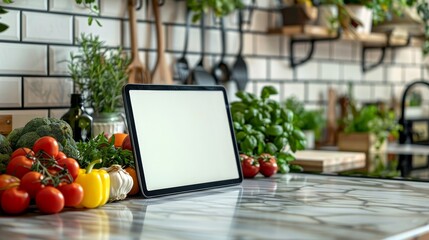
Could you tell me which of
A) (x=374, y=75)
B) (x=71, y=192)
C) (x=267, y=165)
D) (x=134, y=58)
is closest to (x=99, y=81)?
(x=134, y=58)

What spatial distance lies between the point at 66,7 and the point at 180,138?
1.68 feet

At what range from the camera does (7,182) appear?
135 cm

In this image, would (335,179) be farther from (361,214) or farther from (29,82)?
(29,82)

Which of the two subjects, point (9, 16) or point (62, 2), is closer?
point (9, 16)

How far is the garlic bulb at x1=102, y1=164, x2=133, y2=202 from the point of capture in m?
1.48

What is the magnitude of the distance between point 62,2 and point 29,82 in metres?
0.22

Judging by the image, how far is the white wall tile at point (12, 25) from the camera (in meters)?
1.80

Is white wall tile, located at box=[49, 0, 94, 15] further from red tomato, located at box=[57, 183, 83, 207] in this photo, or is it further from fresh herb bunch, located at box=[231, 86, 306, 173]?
red tomato, located at box=[57, 183, 83, 207]

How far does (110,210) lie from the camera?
1426 millimetres

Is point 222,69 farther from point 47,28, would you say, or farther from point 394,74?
point 394,74

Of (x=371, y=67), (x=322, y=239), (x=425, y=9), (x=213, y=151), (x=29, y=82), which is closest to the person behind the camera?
(x=322, y=239)

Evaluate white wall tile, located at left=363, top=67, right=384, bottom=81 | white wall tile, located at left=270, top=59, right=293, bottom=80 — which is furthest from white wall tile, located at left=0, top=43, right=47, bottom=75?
white wall tile, located at left=363, top=67, right=384, bottom=81

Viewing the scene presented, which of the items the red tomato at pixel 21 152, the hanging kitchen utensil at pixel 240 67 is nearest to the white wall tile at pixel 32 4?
the red tomato at pixel 21 152

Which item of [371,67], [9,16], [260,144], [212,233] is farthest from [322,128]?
[212,233]
